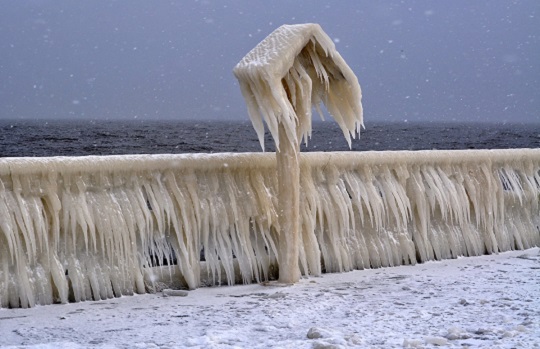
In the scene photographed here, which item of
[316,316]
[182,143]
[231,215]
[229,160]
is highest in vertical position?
[182,143]

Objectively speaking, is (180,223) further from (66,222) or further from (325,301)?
(325,301)

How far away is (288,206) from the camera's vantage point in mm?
5180

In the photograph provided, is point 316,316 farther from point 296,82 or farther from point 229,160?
point 296,82

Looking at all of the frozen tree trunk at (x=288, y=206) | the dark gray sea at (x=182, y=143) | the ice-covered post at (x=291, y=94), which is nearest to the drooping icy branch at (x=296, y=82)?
the ice-covered post at (x=291, y=94)

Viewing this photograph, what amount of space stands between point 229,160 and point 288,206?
0.52 meters

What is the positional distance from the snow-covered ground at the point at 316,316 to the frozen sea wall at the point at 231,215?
0.19 m

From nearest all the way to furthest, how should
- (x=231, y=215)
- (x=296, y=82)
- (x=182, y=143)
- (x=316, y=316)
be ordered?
1. (x=316, y=316)
2. (x=296, y=82)
3. (x=231, y=215)
4. (x=182, y=143)

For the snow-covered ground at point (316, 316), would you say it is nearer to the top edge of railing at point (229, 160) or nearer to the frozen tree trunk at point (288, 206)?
the frozen tree trunk at point (288, 206)

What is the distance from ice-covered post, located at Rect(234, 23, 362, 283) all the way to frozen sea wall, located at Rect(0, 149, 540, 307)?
267 mm

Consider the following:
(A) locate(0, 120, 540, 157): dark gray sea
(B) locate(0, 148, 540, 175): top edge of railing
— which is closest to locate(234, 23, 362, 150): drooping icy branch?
(B) locate(0, 148, 540, 175): top edge of railing

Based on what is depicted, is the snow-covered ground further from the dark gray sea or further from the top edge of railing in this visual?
the dark gray sea

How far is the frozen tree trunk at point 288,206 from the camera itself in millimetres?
5176

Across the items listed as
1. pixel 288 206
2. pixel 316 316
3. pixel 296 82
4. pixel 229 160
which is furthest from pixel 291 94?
pixel 316 316

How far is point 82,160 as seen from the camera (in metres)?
4.84
